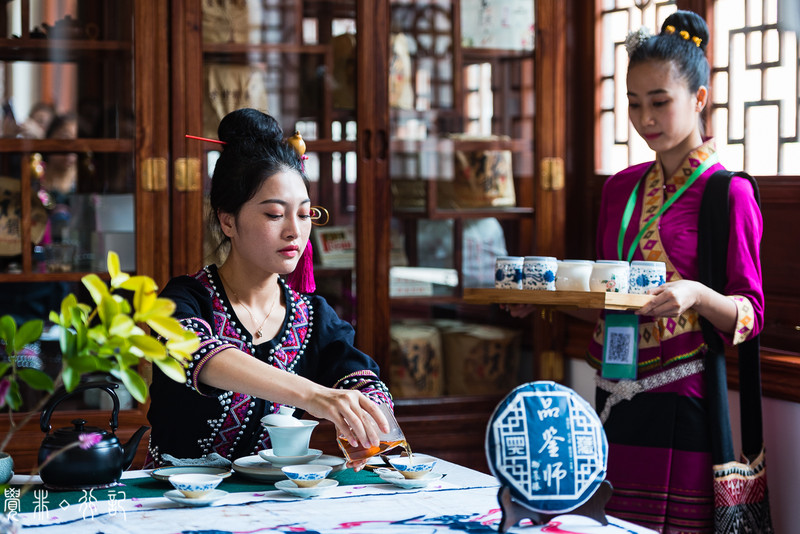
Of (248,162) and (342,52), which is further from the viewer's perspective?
(342,52)

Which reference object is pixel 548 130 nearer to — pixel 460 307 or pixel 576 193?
pixel 576 193

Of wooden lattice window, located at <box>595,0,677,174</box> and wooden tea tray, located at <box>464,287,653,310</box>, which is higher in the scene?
wooden lattice window, located at <box>595,0,677,174</box>

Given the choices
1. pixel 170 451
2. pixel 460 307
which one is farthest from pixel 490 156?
pixel 170 451

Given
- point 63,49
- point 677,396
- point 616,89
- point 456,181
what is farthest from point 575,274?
point 63,49

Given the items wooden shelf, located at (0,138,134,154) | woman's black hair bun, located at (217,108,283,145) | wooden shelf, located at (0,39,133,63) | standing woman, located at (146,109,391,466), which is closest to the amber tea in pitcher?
standing woman, located at (146,109,391,466)

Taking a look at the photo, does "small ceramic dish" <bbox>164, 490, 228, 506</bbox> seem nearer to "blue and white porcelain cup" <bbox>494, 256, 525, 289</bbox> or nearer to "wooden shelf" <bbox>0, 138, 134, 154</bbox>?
"blue and white porcelain cup" <bbox>494, 256, 525, 289</bbox>

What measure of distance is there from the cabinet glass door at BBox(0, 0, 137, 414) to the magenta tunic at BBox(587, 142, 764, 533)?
1490 millimetres

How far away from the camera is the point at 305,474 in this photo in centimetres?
147

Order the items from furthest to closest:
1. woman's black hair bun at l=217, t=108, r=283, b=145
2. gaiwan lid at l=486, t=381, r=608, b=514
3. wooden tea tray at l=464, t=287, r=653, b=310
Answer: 1. wooden tea tray at l=464, t=287, r=653, b=310
2. woman's black hair bun at l=217, t=108, r=283, b=145
3. gaiwan lid at l=486, t=381, r=608, b=514

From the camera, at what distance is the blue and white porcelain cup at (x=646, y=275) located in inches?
80.3

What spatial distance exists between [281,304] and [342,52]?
1263mm

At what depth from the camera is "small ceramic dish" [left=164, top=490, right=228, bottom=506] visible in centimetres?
139

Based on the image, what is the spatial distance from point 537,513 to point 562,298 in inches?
35.8

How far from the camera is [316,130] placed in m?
2.99
